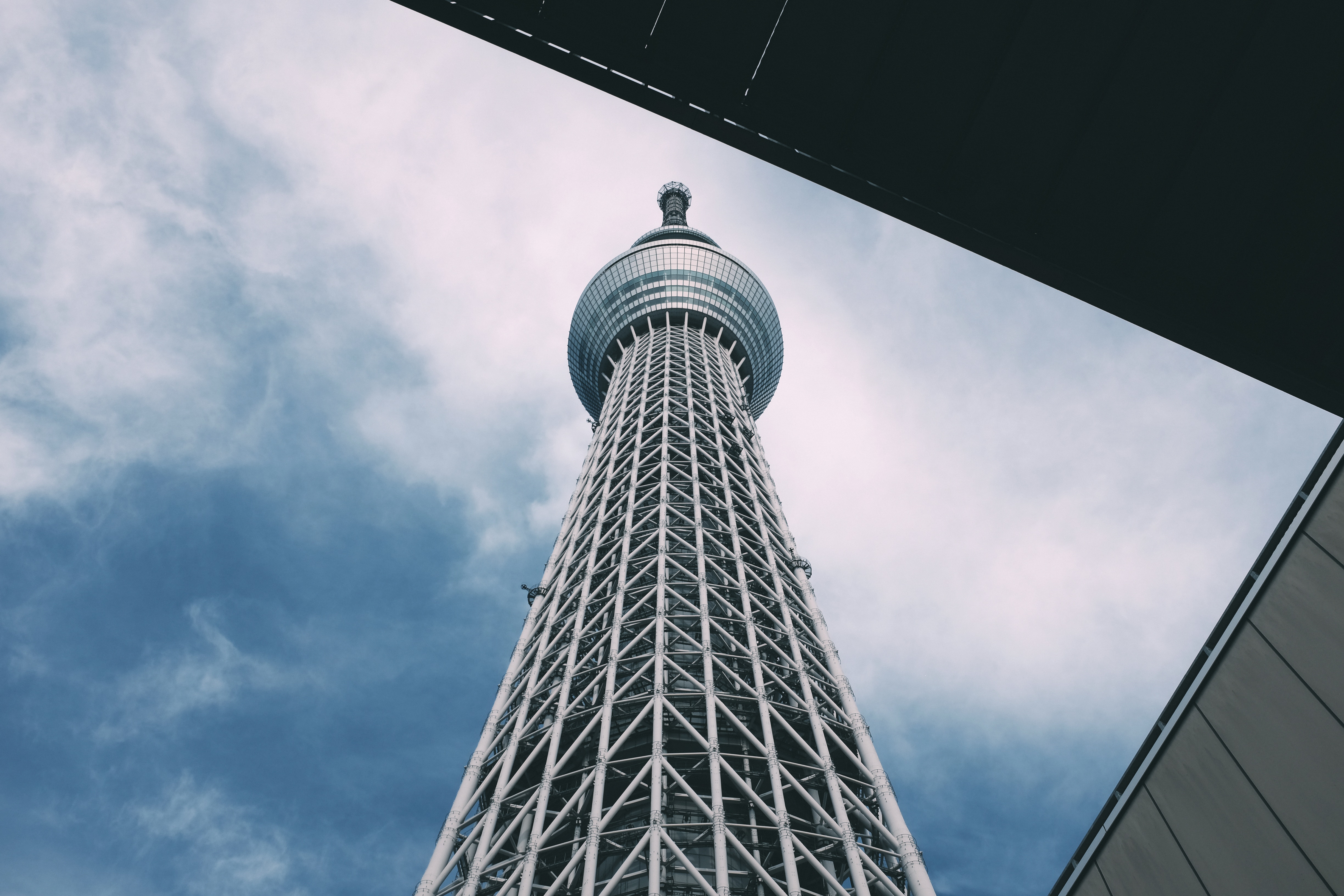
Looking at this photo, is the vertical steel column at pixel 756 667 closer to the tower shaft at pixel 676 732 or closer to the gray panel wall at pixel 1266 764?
the tower shaft at pixel 676 732

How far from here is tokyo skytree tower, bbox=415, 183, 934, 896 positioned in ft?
82.3

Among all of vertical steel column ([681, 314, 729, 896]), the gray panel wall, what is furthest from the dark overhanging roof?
vertical steel column ([681, 314, 729, 896])

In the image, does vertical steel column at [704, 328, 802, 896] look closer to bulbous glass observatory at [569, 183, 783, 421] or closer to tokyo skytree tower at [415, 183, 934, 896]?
tokyo skytree tower at [415, 183, 934, 896]

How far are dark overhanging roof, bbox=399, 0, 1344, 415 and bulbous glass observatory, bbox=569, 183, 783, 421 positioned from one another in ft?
216

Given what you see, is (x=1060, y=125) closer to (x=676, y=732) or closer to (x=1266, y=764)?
(x=1266, y=764)

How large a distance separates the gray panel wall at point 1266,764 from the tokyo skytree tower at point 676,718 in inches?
608

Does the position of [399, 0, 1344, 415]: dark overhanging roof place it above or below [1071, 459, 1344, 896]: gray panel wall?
above

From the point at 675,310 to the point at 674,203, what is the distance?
95.6 ft

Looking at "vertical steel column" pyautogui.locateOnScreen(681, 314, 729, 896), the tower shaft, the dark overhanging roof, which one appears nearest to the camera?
the dark overhanging roof

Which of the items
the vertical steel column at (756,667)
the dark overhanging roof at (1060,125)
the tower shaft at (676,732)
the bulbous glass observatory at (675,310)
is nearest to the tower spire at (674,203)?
the bulbous glass observatory at (675,310)

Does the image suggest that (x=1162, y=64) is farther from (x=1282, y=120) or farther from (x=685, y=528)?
(x=685, y=528)

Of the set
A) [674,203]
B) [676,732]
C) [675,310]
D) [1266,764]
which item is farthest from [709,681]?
[674,203]

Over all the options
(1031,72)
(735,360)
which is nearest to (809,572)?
(735,360)

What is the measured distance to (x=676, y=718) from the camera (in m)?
29.6
